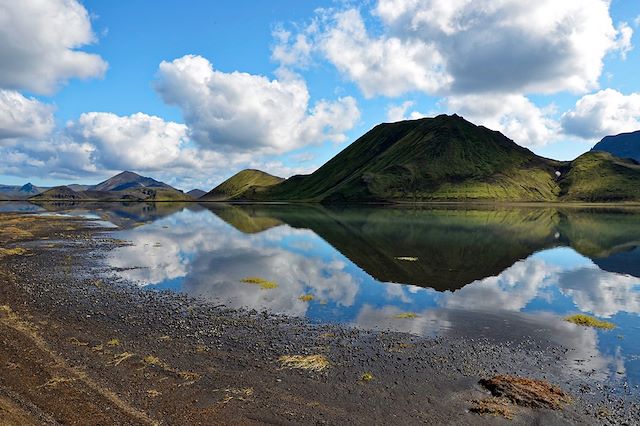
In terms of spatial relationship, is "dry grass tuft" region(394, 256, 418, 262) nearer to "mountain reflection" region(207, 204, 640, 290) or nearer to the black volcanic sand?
"mountain reflection" region(207, 204, 640, 290)

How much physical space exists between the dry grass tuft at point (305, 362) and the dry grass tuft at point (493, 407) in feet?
28.4

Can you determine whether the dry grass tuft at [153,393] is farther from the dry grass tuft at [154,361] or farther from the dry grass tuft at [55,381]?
the dry grass tuft at [55,381]

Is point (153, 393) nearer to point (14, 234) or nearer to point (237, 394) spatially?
point (237, 394)

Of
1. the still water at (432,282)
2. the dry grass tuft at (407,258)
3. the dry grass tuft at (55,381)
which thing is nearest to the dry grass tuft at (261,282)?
the still water at (432,282)

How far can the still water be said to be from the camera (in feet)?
109

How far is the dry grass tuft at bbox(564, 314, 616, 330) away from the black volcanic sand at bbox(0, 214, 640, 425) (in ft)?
26.9

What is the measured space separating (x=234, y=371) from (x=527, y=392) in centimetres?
1607

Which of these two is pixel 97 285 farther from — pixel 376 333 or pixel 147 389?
pixel 376 333

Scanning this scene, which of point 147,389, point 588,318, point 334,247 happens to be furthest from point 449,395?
point 334,247

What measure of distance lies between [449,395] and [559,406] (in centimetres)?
527

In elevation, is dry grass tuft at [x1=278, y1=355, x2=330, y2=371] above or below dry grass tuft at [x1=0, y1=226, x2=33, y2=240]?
below

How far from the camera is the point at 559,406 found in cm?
2036

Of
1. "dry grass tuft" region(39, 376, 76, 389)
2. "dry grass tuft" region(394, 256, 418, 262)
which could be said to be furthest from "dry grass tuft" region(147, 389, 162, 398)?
"dry grass tuft" region(394, 256, 418, 262)

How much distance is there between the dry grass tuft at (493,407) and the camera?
1964 centimetres
